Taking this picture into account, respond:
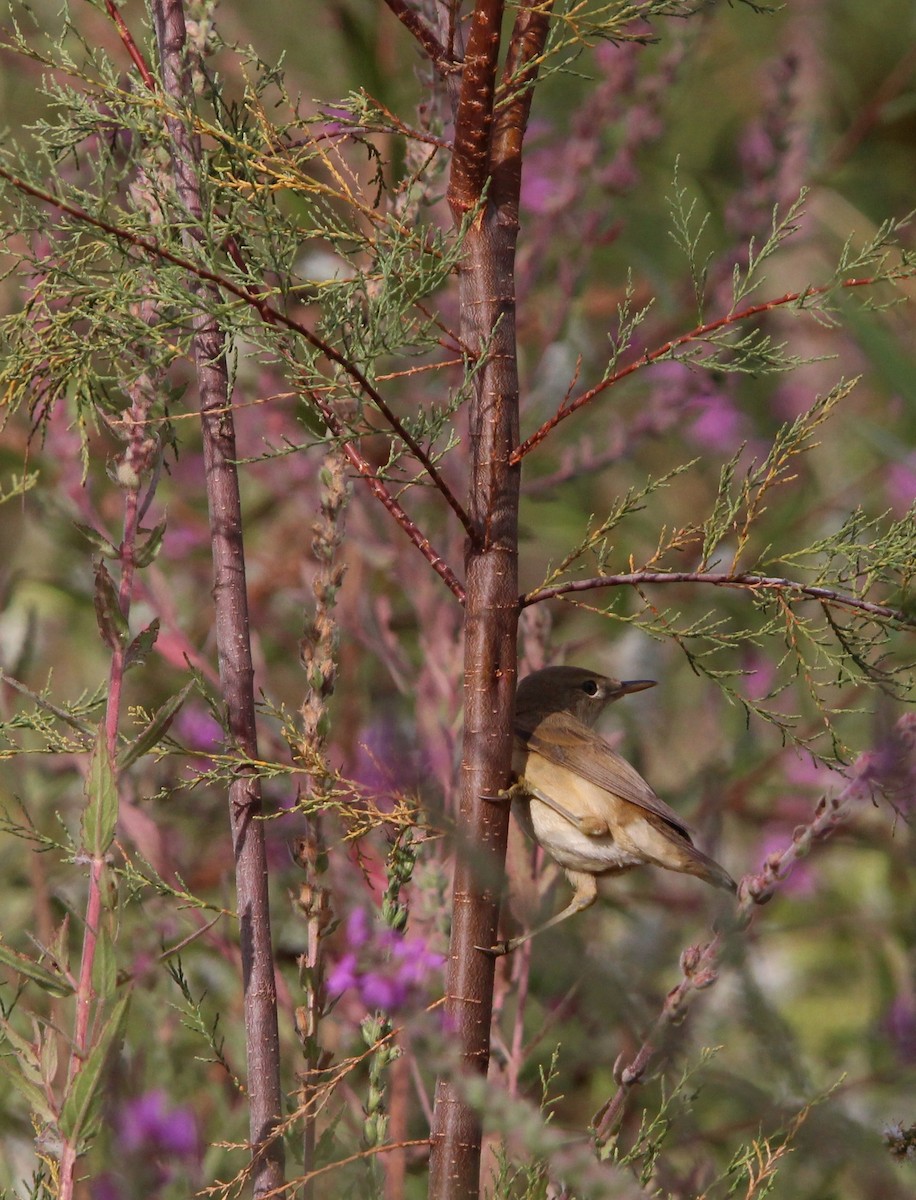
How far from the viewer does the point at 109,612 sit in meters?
1.16

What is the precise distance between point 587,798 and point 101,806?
114 cm

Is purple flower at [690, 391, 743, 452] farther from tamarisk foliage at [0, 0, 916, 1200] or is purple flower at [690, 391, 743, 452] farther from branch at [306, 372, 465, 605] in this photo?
branch at [306, 372, 465, 605]

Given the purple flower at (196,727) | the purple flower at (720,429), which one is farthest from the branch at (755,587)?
the purple flower at (720,429)

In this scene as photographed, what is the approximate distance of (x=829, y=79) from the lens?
4.28 meters

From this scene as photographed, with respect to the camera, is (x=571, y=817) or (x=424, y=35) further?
(x=571, y=817)

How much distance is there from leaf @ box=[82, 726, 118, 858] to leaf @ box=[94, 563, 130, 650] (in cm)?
14

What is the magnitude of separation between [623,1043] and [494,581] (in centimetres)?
148

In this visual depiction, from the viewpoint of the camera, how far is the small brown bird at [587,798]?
6.59 feet

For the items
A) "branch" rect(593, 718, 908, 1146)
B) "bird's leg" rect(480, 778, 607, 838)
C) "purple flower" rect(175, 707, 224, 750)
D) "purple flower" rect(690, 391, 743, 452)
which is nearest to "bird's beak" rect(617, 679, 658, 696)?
"bird's leg" rect(480, 778, 607, 838)

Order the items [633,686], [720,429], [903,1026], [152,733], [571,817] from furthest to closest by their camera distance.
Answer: [720,429]
[633,686]
[903,1026]
[571,817]
[152,733]

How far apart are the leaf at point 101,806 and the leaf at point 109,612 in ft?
0.45

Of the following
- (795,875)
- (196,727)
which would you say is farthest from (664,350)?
(795,875)

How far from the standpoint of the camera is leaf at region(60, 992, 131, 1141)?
3.28 feet

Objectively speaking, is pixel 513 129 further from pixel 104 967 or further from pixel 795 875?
pixel 795 875
